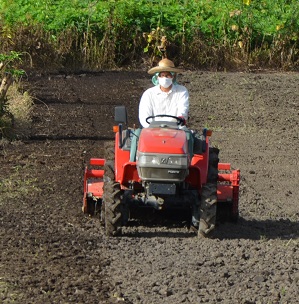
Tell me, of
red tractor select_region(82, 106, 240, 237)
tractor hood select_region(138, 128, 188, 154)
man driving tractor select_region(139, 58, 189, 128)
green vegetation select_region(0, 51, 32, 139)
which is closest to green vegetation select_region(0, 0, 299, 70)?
green vegetation select_region(0, 51, 32, 139)

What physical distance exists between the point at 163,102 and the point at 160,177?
122 cm

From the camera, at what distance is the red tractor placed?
8.80m

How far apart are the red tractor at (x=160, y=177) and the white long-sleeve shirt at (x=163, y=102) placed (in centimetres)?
12

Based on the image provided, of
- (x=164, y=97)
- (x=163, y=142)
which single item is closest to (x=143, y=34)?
(x=164, y=97)

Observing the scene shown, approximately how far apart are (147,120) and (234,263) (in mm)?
2050

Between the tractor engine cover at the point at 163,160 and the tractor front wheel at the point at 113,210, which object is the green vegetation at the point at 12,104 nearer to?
the tractor front wheel at the point at 113,210

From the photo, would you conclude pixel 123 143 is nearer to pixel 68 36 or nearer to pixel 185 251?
pixel 185 251

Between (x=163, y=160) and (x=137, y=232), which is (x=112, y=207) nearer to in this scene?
(x=137, y=232)

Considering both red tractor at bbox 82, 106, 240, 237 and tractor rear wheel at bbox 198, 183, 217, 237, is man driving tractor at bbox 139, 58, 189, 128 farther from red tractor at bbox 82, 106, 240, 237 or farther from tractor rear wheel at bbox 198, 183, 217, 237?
tractor rear wheel at bbox 198, 183, 217, 237

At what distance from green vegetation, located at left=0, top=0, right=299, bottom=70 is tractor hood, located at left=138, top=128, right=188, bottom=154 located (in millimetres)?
12699

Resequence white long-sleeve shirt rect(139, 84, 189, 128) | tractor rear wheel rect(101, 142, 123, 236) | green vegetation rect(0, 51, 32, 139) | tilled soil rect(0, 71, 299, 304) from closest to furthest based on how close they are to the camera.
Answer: tilled soil rect(0, 71, 299, 304), tractor rear wheel rect(101, 142, 123, 236), white long-sleeve shirt rect(139, 84, 189, 128), green vegetation rect(0, 51, 32, 139)

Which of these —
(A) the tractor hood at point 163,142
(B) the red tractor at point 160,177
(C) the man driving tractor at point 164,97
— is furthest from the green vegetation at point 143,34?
(A) the tractor hood at point 163,142

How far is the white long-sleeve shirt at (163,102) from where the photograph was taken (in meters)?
9.73

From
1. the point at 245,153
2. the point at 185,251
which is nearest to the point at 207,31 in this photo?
the point at 245,153
